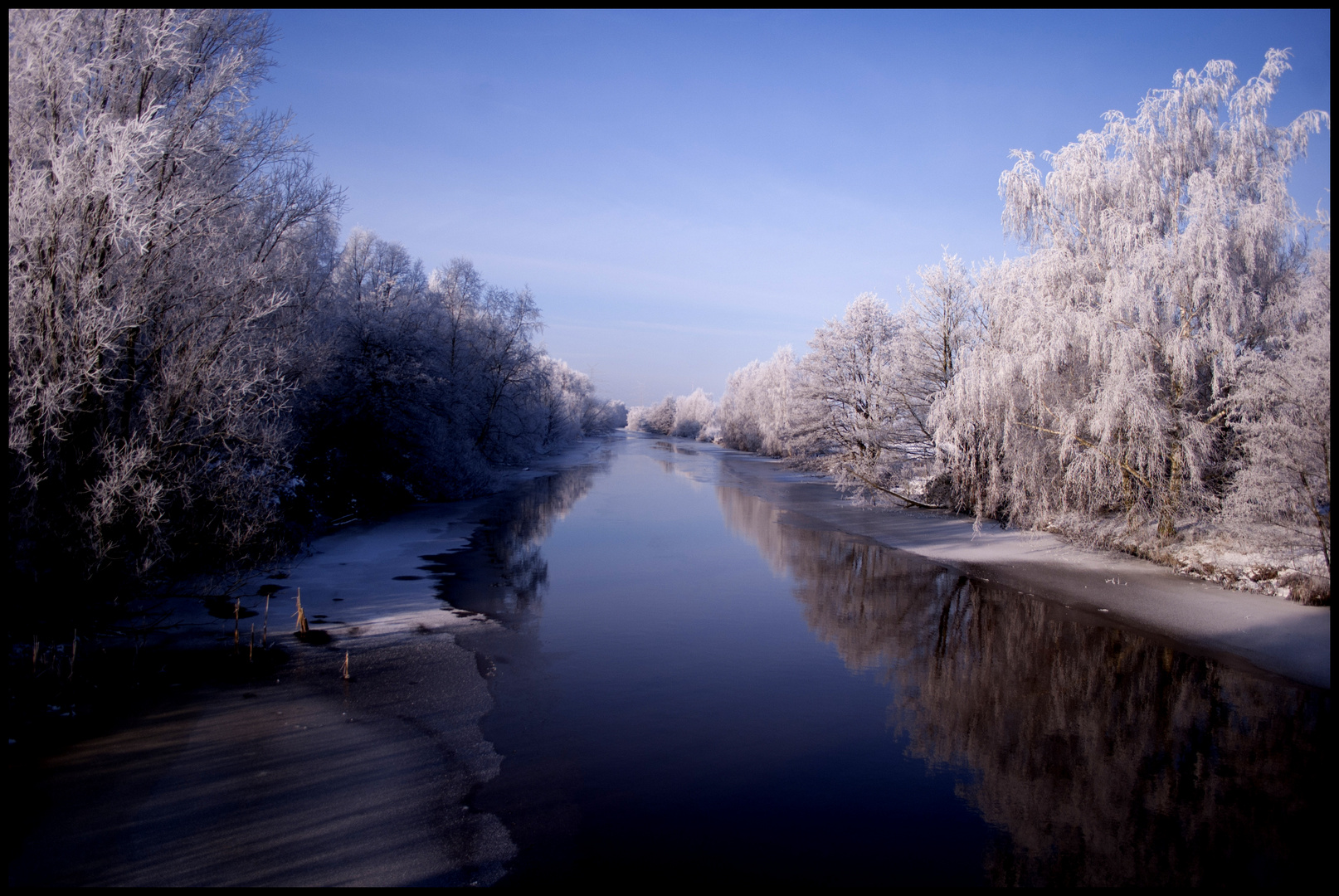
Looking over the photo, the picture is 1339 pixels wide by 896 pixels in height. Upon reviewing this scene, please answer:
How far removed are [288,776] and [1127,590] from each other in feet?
43.4

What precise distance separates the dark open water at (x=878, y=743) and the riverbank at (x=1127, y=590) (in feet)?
2.25

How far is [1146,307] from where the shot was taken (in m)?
13.4

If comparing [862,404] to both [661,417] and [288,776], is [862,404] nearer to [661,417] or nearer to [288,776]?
[288,776]

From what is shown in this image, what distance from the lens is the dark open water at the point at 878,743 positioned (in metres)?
4.79

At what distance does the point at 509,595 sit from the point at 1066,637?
8.87 meters

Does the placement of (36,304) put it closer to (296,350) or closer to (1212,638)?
(296,350)

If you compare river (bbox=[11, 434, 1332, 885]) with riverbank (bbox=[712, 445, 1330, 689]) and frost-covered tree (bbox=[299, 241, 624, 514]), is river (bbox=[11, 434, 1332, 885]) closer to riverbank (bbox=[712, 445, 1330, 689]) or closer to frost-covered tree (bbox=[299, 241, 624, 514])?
riverbank (bbox=[712, 445, 1330, 689])

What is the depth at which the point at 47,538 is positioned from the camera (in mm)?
7520

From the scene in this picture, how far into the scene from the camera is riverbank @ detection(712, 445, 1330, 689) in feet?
29.5

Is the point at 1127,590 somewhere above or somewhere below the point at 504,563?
above

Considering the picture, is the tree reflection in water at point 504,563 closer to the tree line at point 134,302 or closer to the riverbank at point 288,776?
the riverbank at point 288,776

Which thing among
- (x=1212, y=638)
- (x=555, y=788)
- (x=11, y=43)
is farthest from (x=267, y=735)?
(x=1212, y=638)

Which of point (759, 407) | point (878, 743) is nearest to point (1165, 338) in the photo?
point (878, 743)

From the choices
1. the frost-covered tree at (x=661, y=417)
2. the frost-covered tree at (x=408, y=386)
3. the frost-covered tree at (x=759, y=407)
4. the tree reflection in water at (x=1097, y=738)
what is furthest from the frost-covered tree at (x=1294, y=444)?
the frost-covered tree at (x=661, y=417)
